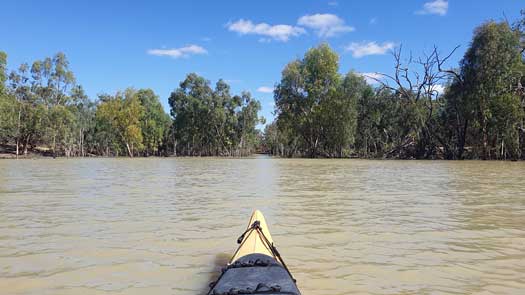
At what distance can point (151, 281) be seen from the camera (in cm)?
393

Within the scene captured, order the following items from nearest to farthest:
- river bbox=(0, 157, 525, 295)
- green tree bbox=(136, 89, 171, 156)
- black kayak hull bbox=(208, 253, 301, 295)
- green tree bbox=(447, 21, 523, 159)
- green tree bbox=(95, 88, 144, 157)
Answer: black kayak hull bbox=(208, 253, 301, 295) < river bbox=(0, 157, 525, 295) < green tree bbox=(447, 21, 523, 159) < green tree bbox=(95, 88, 144, 157) < green tree bbox=(136, 89, 171, 156)

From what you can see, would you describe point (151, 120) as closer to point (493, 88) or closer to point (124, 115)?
point (124, 115)

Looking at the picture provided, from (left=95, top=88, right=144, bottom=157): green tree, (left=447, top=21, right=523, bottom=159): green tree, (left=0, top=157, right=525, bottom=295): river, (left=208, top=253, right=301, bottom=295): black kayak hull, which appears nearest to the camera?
(left=208, top=253, right=301, bottom=295): black kayak hull

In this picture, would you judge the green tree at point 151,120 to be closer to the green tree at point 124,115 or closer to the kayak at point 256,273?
the green tree at point 124,115

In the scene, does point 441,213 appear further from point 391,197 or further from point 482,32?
point 482,32

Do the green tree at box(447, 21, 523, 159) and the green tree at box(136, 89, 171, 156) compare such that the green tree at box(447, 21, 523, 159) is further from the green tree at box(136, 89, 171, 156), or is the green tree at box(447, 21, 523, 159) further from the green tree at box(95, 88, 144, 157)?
the green tree at box(136, 89, 171, 156)

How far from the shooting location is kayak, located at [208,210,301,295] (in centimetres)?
292

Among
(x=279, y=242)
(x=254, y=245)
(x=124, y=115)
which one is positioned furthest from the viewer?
(x=124, y=115)

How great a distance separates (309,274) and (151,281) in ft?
5.03

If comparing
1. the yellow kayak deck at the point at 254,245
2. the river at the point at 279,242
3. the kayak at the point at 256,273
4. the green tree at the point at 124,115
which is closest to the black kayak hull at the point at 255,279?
the kayak at the point at 256,273

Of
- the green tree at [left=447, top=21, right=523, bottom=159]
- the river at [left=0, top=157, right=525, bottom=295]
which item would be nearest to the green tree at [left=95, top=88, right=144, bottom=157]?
the green tree at [left=447, top=21, right=523, bottom=159]

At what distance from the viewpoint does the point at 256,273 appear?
10.8ft

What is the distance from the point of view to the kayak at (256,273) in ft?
9.58

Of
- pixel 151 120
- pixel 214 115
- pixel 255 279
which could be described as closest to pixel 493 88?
pixel 255 279
